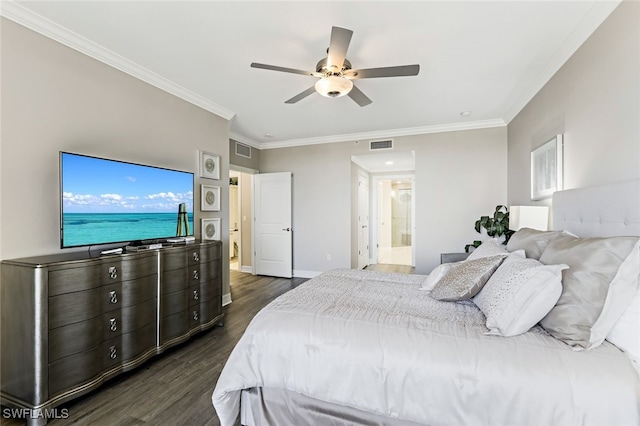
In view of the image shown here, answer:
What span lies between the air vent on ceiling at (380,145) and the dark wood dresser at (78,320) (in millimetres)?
3641

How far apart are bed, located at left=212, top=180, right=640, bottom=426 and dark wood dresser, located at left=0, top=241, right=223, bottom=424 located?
43.8 inches

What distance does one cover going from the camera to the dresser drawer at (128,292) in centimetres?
208

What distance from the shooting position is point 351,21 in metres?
2.05

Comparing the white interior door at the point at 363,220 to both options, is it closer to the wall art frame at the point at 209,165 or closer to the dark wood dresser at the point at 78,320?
the wall art frame at the point at 209,165

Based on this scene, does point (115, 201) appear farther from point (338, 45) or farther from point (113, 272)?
point (338, 45)

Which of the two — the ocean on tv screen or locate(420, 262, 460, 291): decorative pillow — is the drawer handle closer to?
the ocean on tv screen

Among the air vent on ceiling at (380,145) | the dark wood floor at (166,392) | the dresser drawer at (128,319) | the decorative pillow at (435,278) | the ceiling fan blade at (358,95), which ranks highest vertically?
the air vent on ceiling at (380,145)

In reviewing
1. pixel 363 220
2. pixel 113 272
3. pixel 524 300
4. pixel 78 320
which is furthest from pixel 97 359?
pixel 363 220

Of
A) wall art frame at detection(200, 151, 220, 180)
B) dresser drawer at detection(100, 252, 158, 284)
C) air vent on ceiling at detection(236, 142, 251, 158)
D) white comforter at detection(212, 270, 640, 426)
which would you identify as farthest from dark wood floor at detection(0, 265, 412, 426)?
air vent on ceiling at detection(236, 142, 251, 158)

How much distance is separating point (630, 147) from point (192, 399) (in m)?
3.21

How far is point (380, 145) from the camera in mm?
4980

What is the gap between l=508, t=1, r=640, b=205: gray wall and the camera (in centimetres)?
162

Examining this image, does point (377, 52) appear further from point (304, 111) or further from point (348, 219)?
point (348, 219)

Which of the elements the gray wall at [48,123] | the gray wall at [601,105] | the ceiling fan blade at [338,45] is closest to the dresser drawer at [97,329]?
the gray wall at [48,123]
